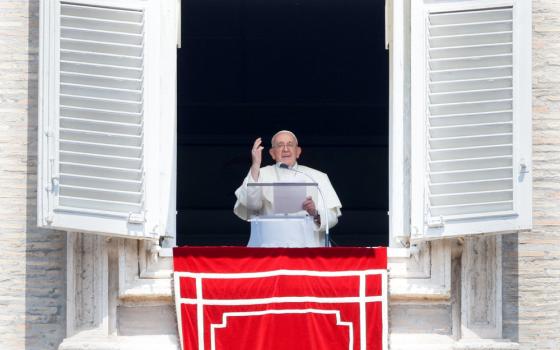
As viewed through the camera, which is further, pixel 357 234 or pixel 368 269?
pixel 357 234

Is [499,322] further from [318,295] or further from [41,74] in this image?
[41,74]

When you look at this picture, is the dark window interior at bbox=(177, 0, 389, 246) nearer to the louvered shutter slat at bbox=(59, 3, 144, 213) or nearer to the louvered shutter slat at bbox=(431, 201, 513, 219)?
the louvered shutter slat at bbox=(59, 3, 144, 213)

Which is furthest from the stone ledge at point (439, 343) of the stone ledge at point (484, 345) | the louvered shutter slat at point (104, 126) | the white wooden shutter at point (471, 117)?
the louvered shutter slat at point (104, 126)

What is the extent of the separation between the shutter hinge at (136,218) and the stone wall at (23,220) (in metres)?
0.78

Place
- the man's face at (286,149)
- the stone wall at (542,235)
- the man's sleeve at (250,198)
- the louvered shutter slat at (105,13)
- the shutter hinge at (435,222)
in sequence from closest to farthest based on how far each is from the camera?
the shutter hinge at (435,222), the louvered shutter slat at (105,13), the stone wall at (542,235), the man's sleeve at (250,198), the man's face at (286,149)

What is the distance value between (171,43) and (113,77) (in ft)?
1.77

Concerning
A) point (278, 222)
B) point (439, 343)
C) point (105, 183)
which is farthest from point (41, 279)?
point (439, 343)

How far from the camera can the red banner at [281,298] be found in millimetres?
13586

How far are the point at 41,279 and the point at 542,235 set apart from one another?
3.15 metres

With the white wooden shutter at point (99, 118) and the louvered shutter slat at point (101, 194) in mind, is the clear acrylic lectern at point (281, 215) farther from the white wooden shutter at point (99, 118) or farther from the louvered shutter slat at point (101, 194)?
the louvered shutter slat at point (101, 194)

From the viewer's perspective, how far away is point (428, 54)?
13.6 metres

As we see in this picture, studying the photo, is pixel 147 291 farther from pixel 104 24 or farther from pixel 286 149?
pixel 286 149

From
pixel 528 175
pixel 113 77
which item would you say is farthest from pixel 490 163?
pixel 113 77

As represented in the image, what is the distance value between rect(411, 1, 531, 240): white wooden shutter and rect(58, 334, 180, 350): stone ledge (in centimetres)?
164
